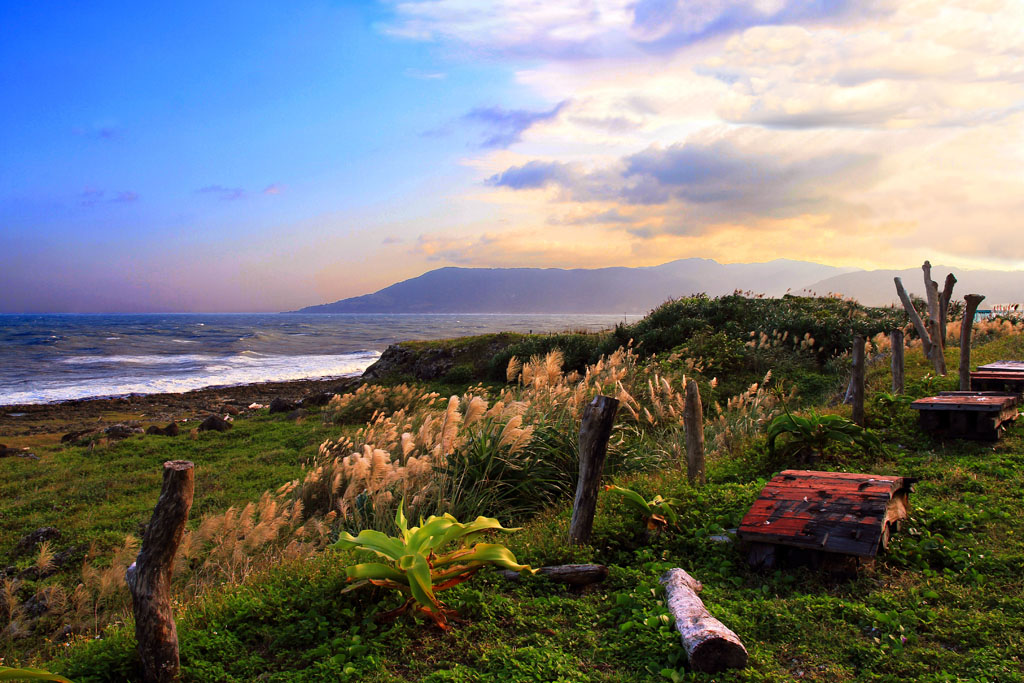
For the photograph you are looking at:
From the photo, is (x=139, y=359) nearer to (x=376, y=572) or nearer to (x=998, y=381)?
(x=376, y=572)

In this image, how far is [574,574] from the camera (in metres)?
4.14

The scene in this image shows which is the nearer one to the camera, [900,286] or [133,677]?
[133,677]

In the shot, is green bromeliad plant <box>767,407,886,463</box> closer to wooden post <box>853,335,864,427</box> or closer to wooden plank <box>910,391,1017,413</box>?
wooden plank <box>910,391,1017,413</box>

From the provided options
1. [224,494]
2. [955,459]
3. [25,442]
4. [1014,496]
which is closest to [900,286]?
[955,459]

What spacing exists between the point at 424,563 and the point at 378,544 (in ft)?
1.33

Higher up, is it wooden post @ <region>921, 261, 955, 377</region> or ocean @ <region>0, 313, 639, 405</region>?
wooden post @ <region>921, 261, 955, 377</region>

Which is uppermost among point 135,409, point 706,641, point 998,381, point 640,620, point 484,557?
point 998,381

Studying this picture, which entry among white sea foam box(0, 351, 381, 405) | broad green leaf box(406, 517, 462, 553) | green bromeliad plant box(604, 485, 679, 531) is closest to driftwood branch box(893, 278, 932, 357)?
green bromeliad plant box(604, 485, 679, 531)

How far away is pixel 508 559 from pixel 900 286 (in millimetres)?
11002

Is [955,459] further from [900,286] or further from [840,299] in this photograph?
[840,299]

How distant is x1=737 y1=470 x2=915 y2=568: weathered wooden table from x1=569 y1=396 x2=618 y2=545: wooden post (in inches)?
40.7

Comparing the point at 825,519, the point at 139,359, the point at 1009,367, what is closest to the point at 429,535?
the point at 825,519

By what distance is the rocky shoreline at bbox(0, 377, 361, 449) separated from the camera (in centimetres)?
1711

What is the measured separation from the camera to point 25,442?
15336 millimetres
